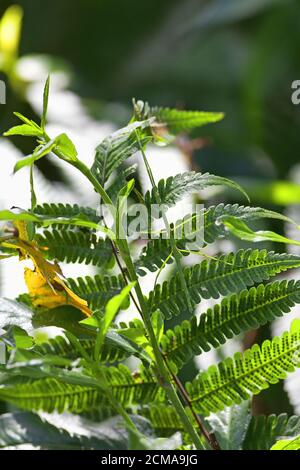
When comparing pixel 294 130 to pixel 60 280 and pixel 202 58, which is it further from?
pixel 60 280

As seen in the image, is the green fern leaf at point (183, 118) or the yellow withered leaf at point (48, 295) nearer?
the yellow withered leaf at point (48, 295)

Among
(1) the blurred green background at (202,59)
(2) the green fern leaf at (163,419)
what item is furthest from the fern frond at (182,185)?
(1) the blurred green background at (202,59)

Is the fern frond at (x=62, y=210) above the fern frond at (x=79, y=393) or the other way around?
above

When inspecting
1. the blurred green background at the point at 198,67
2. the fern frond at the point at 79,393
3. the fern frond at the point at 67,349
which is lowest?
the fern frond at the point at 79,393

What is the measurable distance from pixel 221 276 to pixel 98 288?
0.26ft

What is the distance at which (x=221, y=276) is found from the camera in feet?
1.39

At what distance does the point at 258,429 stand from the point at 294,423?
0.07ft

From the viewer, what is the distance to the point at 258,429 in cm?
48

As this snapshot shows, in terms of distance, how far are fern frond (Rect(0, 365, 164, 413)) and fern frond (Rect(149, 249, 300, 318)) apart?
5 centimetres

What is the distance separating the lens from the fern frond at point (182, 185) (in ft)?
1.29

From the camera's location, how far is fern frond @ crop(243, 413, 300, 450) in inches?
18.3

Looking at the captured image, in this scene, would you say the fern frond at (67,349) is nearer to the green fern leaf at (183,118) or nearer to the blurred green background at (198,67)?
the green fern leaf at (183,118)

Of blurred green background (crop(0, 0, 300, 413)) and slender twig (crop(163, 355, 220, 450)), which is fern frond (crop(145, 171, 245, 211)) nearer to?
slender twig (crop(163, 355, 220, 450))

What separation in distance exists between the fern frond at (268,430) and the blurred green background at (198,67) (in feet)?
1.21
